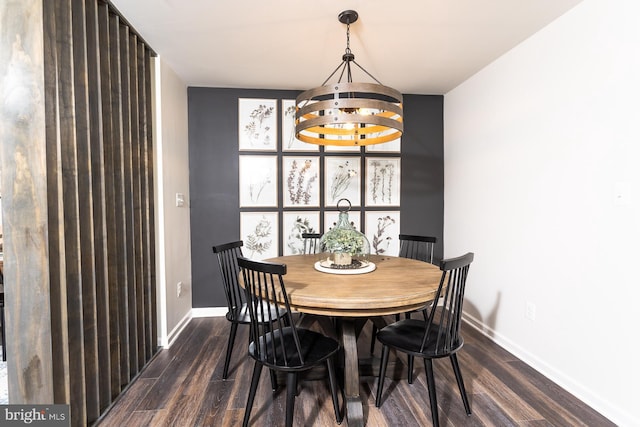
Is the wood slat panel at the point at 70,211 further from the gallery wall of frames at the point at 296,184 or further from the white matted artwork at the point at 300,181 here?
the white matted artwork at the point at 300,181

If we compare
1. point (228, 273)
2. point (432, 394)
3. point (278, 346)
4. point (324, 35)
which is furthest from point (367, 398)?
point (324, 35)

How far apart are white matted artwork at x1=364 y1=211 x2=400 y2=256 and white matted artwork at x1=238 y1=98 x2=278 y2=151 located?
4.41ft

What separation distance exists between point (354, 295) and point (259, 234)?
6.77 feet

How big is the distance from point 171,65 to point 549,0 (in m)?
2.87

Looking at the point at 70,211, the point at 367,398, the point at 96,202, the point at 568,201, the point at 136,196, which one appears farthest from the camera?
the point at 136,196

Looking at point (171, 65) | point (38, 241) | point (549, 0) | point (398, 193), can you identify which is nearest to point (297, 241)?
point (398, 193)

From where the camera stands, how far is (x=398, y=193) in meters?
3.69

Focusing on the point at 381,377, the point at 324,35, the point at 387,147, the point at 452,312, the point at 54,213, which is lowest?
the point at 381,377

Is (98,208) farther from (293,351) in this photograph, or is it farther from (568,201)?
(568,201)

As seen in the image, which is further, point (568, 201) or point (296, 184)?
point (296, 184)

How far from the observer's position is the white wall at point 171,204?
271 centimetres

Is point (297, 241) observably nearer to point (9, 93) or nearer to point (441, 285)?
point (441, 285)

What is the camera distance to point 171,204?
115 inches

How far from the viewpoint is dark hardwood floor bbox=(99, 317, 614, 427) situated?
1.82 m
